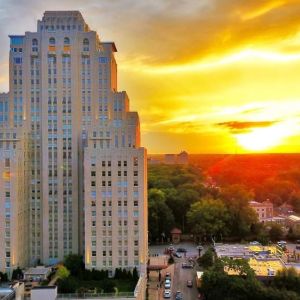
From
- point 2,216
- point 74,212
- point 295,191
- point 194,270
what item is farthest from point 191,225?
point 295,191

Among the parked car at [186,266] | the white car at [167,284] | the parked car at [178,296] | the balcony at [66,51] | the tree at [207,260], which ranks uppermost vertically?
the balcony at [66,51]

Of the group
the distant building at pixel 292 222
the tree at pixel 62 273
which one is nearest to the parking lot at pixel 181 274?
the tree at pixel 62 273

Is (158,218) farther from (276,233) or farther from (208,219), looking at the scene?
(276,233)

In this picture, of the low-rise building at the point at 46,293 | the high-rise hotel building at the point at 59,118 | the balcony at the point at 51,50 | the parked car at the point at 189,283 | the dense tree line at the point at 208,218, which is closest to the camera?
the low-rise building at the point at 46,293

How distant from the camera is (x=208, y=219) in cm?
8088

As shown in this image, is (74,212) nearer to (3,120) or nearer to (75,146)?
(75,146)

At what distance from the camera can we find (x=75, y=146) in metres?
61.5

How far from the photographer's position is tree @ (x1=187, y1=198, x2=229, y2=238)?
3164 inches

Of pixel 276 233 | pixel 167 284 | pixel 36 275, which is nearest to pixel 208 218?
pixel 276 233

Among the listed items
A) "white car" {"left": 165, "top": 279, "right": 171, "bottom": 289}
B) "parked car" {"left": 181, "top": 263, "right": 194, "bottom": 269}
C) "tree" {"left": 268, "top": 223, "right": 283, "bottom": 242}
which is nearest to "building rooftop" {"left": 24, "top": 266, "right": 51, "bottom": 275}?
"white car" {"left": 165, "top": 279, "right": 171, "bottom": 289}

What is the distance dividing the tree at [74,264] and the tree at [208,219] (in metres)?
27.0

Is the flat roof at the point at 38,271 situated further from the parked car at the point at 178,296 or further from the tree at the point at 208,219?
the tree at the point at 208,219

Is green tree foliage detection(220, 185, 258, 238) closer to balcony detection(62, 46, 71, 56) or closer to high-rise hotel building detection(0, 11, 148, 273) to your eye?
high-rise hotel building detection(0, 11, 148, 273)

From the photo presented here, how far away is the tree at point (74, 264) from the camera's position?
56.2m
